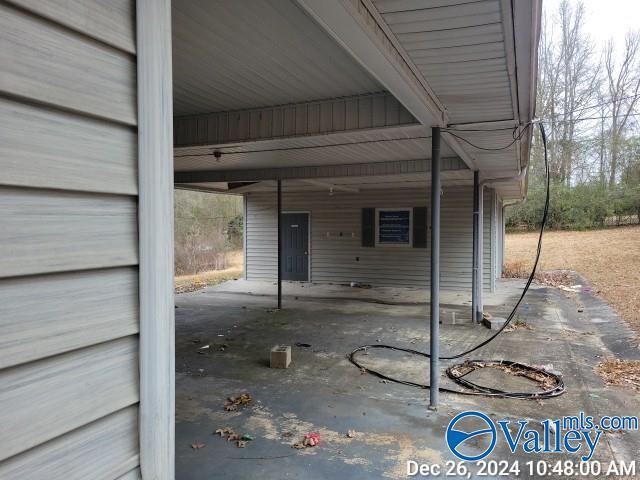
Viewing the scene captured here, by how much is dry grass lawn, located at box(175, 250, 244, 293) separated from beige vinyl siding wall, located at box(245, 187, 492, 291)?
1.53 metres

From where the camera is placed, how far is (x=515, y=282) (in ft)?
44.7

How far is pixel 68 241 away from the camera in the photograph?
2.60ft

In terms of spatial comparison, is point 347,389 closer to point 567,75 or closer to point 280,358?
point 280,358

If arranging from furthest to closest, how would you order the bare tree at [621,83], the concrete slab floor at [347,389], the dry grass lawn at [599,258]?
the bare tree at [621,83], the dry grass lawn at [599,258], the concrete slab floor at [347,389]

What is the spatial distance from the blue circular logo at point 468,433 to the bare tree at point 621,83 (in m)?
24.1

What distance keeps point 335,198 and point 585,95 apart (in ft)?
64.7

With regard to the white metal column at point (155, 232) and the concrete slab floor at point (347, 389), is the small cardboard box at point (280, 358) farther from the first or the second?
the white metal column at point (155, 232)

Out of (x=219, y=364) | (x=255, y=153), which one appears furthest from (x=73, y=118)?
(x=255, y=153)

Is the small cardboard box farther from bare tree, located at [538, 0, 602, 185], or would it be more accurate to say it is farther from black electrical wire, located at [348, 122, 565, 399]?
bare tree, located at [538, 0, 602, 185]

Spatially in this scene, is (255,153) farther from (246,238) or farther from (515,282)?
(515,282)

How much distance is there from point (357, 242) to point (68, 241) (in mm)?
11925

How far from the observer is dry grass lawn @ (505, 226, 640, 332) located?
10.6m

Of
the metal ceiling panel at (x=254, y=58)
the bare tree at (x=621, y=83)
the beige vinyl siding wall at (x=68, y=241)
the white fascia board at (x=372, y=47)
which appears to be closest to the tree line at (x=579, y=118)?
the bare tree at (x=621, y=83)

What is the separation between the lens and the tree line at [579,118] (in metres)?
23.2
